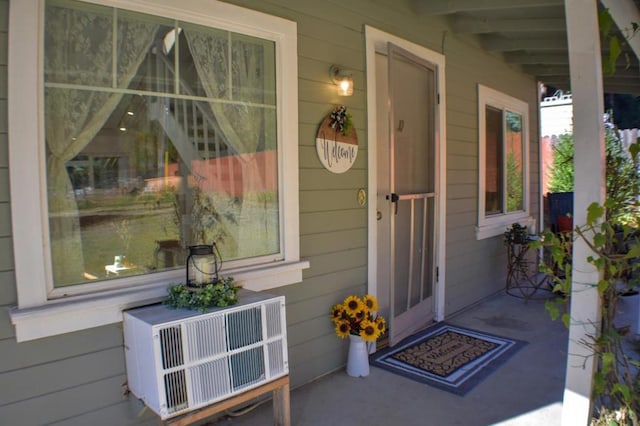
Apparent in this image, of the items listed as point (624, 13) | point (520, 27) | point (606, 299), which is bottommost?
point (606, 299)

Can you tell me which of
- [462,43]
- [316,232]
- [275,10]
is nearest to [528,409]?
[316,232]

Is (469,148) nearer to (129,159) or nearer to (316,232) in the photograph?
(316,232)

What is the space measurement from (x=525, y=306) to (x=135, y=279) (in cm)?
380

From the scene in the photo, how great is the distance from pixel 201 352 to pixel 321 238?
4.01 ft

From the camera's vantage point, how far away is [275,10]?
8.23ft

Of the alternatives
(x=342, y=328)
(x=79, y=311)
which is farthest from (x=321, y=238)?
(x=79, y=311)

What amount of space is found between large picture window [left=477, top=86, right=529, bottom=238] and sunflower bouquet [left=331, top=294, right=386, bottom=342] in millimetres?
2144

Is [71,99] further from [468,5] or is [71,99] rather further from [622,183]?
[468,5]

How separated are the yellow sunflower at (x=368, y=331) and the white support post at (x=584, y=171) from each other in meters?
1.10

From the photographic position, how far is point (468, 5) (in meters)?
3.37

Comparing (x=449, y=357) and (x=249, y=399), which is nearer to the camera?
(x=249, y=399)

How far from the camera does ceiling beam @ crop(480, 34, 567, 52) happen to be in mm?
4332

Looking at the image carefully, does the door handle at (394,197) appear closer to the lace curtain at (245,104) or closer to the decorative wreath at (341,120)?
the decorative wreath at (341,120)

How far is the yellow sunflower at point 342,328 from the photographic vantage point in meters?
2.81
